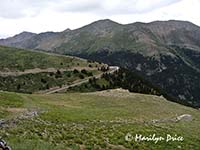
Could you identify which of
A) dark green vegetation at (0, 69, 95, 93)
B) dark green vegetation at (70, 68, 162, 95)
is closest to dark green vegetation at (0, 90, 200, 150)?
dark green vegetation at (70, 68, 162, 95)

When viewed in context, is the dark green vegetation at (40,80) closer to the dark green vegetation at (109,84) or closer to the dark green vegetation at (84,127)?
the dark green vegetation at (109,84)

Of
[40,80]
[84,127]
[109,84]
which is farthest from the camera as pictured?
[40,80]

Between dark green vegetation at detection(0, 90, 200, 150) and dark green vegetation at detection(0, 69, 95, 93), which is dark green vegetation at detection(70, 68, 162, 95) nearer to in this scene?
dark green vegetation at detection(0, 69, 95, 93)

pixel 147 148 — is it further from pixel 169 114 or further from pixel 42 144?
pixel 169 114

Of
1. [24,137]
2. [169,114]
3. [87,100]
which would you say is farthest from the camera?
[87,100]

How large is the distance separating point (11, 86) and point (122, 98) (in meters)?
104

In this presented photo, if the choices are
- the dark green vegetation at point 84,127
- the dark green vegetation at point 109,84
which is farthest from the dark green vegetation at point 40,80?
the dark green vegetation at point 84,127

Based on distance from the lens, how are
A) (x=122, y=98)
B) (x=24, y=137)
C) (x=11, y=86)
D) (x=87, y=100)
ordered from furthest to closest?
1. (x=11, y=86)
2. (x=122, y=98)
3. (x=87, y=100)
4. (x=24, y=137)

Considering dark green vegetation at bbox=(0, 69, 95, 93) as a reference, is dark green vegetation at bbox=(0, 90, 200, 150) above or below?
above

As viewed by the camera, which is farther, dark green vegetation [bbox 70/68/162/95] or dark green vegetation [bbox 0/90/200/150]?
dark green vegetation [bbox 70/68/162/95]

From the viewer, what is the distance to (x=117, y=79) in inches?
7549

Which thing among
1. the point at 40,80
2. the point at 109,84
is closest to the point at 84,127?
the point at 109,84

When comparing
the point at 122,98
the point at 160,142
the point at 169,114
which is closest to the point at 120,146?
the point at 160,142

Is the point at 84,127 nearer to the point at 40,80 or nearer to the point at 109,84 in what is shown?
the point at 109,84
